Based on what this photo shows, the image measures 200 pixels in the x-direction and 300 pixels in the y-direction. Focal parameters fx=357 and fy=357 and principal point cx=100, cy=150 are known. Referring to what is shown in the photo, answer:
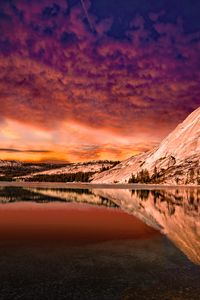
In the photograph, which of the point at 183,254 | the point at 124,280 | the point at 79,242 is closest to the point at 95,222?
the point at 79,242

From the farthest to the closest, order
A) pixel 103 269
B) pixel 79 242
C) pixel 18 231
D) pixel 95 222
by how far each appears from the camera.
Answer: pixel 95 222 < pixel 18 231 < pixel 79 242 < pixel 103 269

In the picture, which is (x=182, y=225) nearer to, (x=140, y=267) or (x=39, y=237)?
(x=39, y=237)

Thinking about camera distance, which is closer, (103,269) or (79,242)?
(103,269)

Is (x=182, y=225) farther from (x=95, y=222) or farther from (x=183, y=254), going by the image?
(x=183, y=254)

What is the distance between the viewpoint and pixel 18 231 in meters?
28.6

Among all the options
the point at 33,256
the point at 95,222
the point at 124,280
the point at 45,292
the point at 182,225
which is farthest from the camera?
the point at 95,222

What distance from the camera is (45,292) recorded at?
44.6ft

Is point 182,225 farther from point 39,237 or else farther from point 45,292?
point 45,292

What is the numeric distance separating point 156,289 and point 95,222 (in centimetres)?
2129

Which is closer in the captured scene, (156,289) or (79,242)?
(156,289)

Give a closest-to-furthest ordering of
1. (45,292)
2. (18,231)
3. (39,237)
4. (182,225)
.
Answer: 1. (45,292)
2. (39,237)
3. (18,231)
4. (182,225)

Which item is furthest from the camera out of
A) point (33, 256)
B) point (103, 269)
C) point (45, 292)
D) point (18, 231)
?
point (18, 231)

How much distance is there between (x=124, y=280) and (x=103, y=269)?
6.91 ft

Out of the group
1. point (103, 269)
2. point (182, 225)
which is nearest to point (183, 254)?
point (103, 269)
